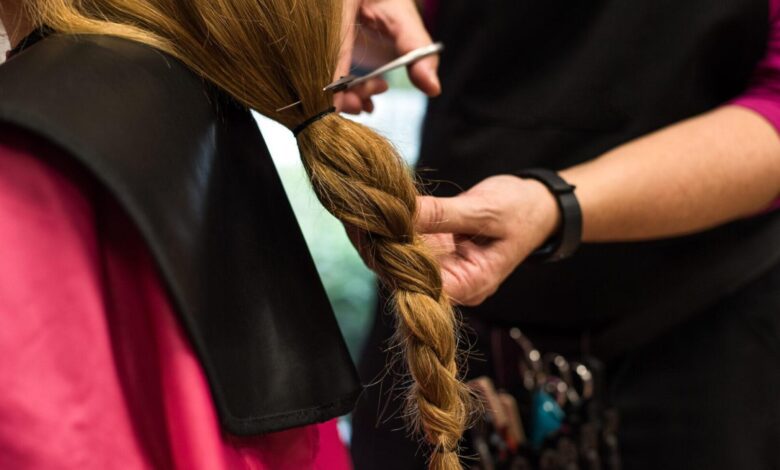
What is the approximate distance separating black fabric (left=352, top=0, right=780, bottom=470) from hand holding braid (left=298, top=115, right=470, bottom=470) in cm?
40

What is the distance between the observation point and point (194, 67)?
0.56 metres

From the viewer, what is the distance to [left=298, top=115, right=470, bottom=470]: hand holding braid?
555mm

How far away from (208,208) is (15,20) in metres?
0.22

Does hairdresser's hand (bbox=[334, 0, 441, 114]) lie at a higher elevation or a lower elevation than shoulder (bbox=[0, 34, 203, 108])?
lower

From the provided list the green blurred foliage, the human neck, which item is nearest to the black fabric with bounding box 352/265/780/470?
the human neck

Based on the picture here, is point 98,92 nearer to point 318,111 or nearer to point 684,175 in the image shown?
point 318,111

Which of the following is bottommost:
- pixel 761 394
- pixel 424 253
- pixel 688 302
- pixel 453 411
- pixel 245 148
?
pixel 761 394

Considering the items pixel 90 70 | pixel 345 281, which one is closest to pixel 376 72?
pixel 90 70

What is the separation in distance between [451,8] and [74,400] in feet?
2.21

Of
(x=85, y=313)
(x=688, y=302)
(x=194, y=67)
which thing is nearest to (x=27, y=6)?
(x=194, y=67)

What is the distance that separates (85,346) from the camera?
1.60 ft

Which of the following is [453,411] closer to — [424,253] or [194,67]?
[424,253]

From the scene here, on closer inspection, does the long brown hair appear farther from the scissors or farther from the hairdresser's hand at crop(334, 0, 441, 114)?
the hairdresser's hand at crop(334, 0, 441, 114)

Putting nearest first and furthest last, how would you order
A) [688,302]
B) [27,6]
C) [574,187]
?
1. [27,6]
2. [574,187]
3. [688,302]
